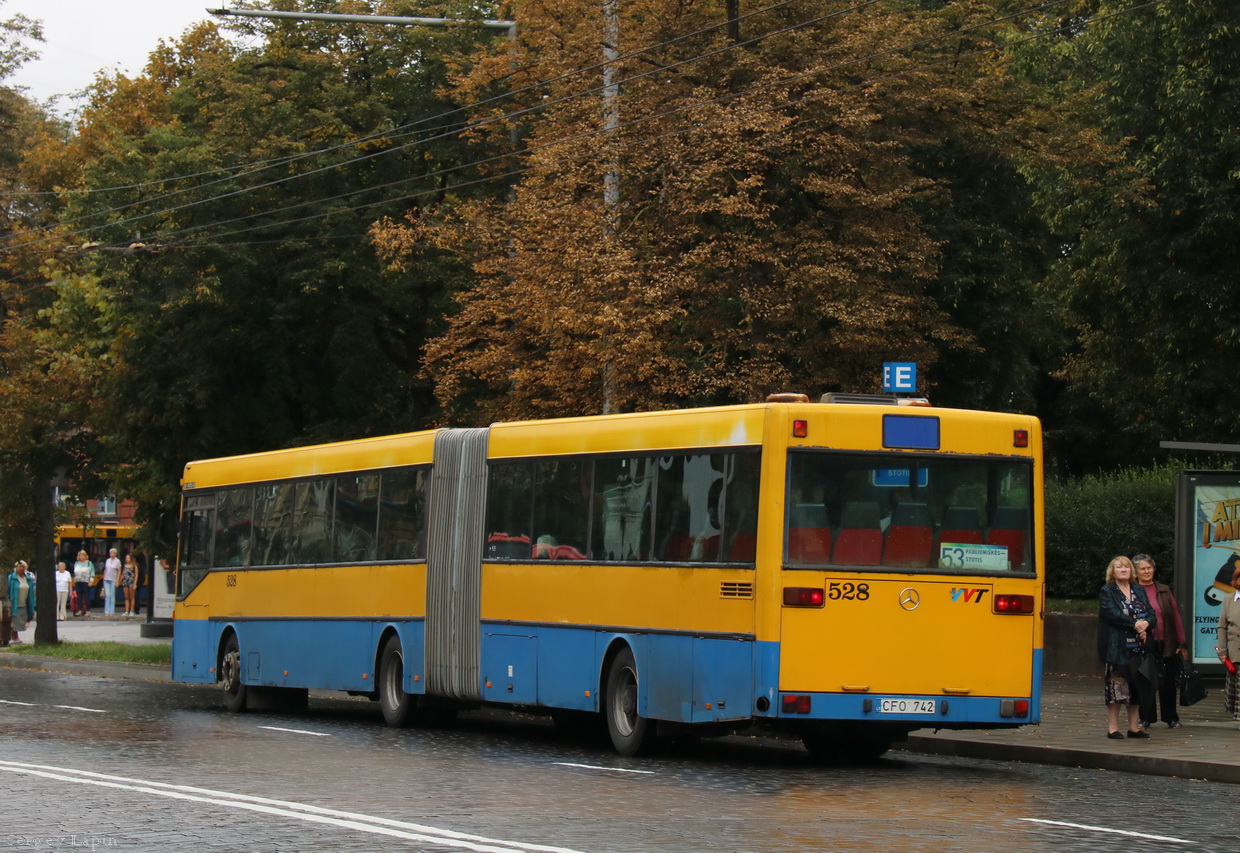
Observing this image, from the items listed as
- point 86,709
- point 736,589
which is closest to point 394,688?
point 86,709

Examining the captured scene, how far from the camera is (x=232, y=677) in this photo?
24.4 meters

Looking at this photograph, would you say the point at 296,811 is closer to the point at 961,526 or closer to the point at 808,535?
the point at 808,535

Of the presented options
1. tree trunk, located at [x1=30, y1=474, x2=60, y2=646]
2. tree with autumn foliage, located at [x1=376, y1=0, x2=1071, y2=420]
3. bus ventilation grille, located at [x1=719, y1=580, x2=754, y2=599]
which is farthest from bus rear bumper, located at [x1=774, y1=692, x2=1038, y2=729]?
tree trunk, located at [x1=30, y1=474, x2=60, y2=646]

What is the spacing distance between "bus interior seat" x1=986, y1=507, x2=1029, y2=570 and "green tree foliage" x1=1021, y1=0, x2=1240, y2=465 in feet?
36.5

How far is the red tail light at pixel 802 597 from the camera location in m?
15.2

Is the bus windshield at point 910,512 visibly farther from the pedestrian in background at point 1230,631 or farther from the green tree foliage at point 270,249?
the green tree foliage at point 270,249

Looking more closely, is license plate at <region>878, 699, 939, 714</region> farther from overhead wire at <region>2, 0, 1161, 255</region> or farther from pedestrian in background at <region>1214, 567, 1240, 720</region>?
overhead wire at <region>2, 0, 1161, 255</region>

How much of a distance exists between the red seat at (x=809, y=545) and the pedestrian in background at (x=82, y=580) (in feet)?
156

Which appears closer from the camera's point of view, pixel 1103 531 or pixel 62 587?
Answer: pixel 1103 531

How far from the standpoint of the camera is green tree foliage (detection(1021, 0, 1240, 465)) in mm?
25922

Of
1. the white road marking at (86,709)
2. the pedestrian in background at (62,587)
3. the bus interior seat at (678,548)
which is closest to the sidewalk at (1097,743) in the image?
the bus interior seat at (678,548)

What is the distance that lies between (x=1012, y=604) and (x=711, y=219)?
12.9 m

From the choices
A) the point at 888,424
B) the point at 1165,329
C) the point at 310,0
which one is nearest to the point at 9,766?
the point at 888,424

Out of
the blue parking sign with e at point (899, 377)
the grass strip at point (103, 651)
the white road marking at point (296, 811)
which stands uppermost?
the blue parking sign with e at point (899, 377)
